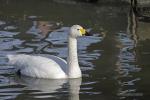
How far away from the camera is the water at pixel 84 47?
12969mm

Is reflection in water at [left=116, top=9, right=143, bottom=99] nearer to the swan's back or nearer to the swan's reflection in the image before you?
the swan's reflection

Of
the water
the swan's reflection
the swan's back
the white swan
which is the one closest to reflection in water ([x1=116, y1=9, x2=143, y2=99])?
the water

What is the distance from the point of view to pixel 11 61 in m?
15.0

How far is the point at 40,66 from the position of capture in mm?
14273

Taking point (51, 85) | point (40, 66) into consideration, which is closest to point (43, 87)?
point (51, 85)

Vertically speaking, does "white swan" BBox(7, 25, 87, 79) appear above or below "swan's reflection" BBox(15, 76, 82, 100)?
above

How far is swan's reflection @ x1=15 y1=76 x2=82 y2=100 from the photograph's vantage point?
1283 centimetres

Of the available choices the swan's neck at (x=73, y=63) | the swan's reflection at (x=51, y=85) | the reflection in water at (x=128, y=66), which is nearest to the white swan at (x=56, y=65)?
the swan's neck at (x=73, y=63)

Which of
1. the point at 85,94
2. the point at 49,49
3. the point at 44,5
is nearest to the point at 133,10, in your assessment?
the point at 44,5

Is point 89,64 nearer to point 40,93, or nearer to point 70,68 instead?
point 70,68

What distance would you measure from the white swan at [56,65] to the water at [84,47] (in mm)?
162

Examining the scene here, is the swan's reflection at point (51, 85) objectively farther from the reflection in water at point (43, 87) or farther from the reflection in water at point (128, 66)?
the reflection in water at point (128, 66)

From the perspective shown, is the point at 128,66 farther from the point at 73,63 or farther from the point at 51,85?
the point at 51,85

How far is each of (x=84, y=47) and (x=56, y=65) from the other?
3.40 metres
